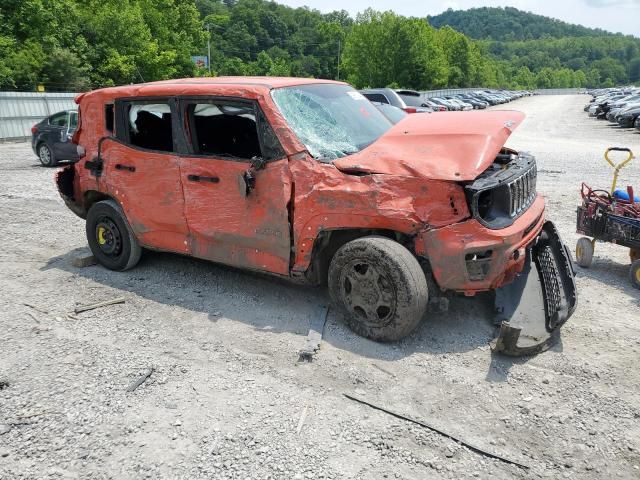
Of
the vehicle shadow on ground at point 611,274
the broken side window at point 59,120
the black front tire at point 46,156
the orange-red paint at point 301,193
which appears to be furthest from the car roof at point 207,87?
the broken side window at point 59,120

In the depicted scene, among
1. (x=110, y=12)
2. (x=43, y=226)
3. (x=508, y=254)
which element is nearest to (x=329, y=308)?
(x=508, y=254)

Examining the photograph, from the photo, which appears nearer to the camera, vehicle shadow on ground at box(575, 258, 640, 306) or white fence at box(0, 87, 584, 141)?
vehicle shadow on ground at box(575, 258, 640, 306)

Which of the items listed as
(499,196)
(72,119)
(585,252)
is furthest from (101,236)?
(72,119)

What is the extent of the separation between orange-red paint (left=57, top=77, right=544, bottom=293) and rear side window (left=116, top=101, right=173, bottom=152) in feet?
0.29

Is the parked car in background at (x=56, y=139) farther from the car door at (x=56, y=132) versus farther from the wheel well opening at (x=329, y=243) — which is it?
the wheel well opening at (x=329, y=243)

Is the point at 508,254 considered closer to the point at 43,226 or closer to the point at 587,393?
the point at 587,393

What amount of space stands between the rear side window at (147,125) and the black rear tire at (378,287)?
203 cm

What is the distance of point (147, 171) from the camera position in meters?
4.84

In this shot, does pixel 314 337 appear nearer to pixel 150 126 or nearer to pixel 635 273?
pixel 150 126

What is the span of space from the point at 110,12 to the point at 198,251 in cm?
4128

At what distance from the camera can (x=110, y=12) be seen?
39156 millimetres

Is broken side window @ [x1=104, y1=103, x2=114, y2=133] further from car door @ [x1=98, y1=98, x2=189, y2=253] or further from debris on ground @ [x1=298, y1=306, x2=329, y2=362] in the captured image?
debris on ground @ [x1=298, y1=306, x2=329, y2=362]

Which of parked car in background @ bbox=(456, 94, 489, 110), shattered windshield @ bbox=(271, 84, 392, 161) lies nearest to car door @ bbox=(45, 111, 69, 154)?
shattered windshield @ bbox=(271, 84, 392, 161)

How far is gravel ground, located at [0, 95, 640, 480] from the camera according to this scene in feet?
9.03
